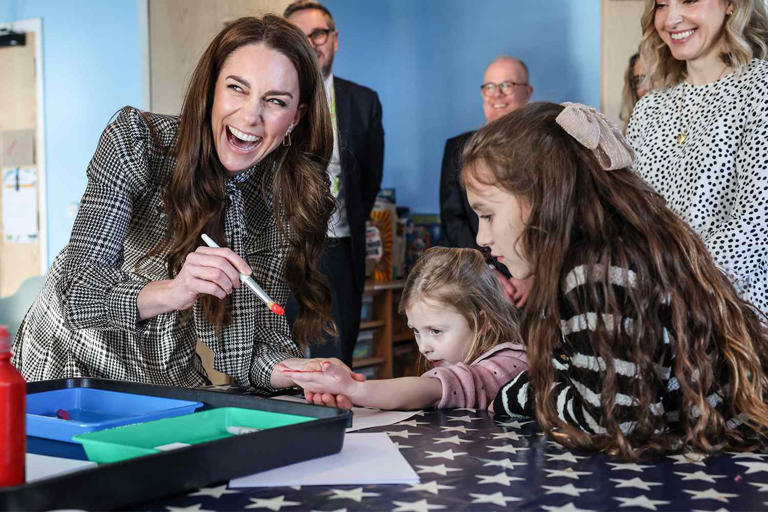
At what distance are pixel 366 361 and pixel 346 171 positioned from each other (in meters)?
1.21

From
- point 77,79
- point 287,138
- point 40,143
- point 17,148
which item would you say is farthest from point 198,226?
point 17,148

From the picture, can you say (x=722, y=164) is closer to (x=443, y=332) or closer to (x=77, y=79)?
(x=443, y=332)

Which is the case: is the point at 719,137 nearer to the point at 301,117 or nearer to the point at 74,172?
the point at 301,117

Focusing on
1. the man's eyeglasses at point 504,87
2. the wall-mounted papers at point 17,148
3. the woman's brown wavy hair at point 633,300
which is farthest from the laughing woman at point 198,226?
the wall-mounted papers at point 17,148

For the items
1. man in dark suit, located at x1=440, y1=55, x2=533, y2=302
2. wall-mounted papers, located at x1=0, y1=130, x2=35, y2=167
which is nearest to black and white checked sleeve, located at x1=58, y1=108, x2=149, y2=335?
man in dark suit, located at x1=440, y1=55, x2=533, y2=302

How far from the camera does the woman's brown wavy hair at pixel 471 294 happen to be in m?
1.86

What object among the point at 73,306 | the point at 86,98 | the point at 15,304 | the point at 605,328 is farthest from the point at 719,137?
the point at 15,304

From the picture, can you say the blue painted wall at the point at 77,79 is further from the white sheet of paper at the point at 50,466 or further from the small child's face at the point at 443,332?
the white sheet of paper at the point at 50,466

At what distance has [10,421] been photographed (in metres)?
0.75

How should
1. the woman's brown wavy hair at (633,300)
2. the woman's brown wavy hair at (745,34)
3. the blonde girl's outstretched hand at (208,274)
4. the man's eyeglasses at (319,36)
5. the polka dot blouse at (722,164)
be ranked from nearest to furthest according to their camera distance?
the woman's brown wavy hair at (633,300)
the blonde girl's outstretched hand at (208,274)
the polka dot blouse at (722,164)
the woman's brown wavy hair at (745,34)
the man's eyeglasses at (319,36)

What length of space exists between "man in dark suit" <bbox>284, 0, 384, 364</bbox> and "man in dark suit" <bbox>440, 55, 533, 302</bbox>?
29 centimetres

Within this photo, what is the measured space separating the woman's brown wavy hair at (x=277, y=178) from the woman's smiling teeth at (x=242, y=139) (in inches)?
1.9

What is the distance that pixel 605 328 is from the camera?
102 cm

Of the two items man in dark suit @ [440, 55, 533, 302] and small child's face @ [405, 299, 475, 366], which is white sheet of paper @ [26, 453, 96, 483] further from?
man in dark suit @ [440, 55, 533, 302]
